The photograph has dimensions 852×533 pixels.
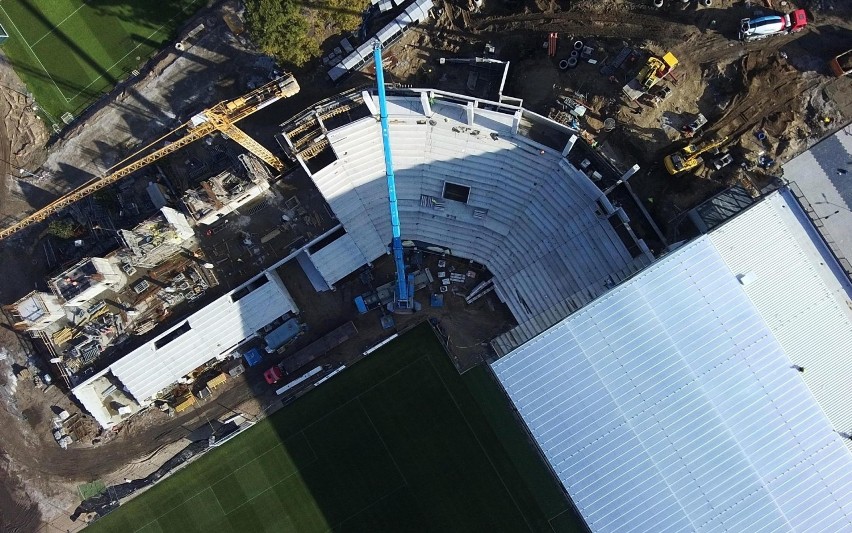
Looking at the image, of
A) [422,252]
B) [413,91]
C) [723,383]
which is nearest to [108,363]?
[422,252]

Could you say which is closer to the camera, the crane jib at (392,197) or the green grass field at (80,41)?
the crane jib at (392,197)

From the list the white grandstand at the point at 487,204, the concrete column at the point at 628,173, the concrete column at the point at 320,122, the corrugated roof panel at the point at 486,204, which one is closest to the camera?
the concrete column at the point at 628,173

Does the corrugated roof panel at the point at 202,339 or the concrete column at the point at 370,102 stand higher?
the concrete column at the point at 370,102

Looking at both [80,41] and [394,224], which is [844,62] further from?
[80,41]

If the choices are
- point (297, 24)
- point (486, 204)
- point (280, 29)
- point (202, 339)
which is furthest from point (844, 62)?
point (202, 339)

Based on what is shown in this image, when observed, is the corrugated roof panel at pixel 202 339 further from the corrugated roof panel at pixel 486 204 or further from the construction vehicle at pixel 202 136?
the construction vehicle at pixel 202 136

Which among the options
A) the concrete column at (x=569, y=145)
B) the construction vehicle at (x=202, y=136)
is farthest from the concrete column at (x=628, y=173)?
the construction vehicle at (x=202, y=136)
